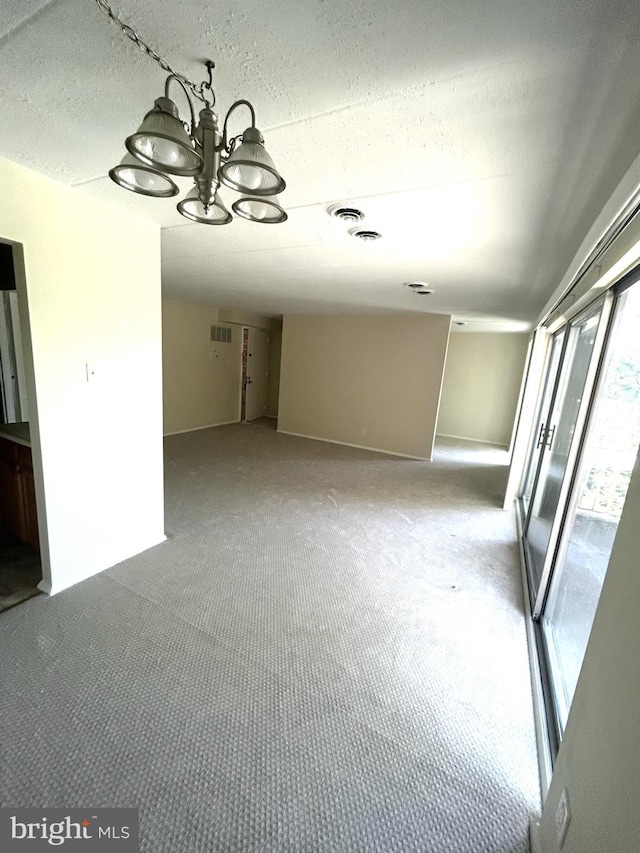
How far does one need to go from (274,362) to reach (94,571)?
6.12 metres

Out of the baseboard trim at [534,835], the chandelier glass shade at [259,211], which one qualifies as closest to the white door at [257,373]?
the chandelier glass shade at [259,211]

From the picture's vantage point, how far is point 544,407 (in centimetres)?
353

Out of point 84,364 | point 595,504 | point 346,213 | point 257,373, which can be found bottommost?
point 595,504

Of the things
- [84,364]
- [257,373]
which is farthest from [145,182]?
[257,373]

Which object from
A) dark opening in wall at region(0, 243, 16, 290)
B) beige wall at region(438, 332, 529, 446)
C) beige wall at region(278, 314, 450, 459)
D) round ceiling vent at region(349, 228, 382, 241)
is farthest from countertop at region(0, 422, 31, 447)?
beige wall at region(438, 332, 529, 446)

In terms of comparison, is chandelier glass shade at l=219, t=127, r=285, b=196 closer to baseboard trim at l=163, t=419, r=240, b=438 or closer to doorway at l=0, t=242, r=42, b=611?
doorway at l=0, t=242, r=42, b=611

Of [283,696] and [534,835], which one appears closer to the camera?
[534,835]

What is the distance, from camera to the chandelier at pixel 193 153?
85 centimetres

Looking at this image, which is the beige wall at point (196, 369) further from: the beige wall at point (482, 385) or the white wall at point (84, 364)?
the beige wall at point (482, 385)

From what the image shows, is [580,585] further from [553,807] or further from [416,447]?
[416,447]

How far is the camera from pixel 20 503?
243 centimetres

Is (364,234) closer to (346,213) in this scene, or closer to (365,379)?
(346,213)

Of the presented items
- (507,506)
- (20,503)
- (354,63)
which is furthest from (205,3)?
(507,506)

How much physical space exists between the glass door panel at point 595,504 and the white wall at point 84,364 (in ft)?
8.84
